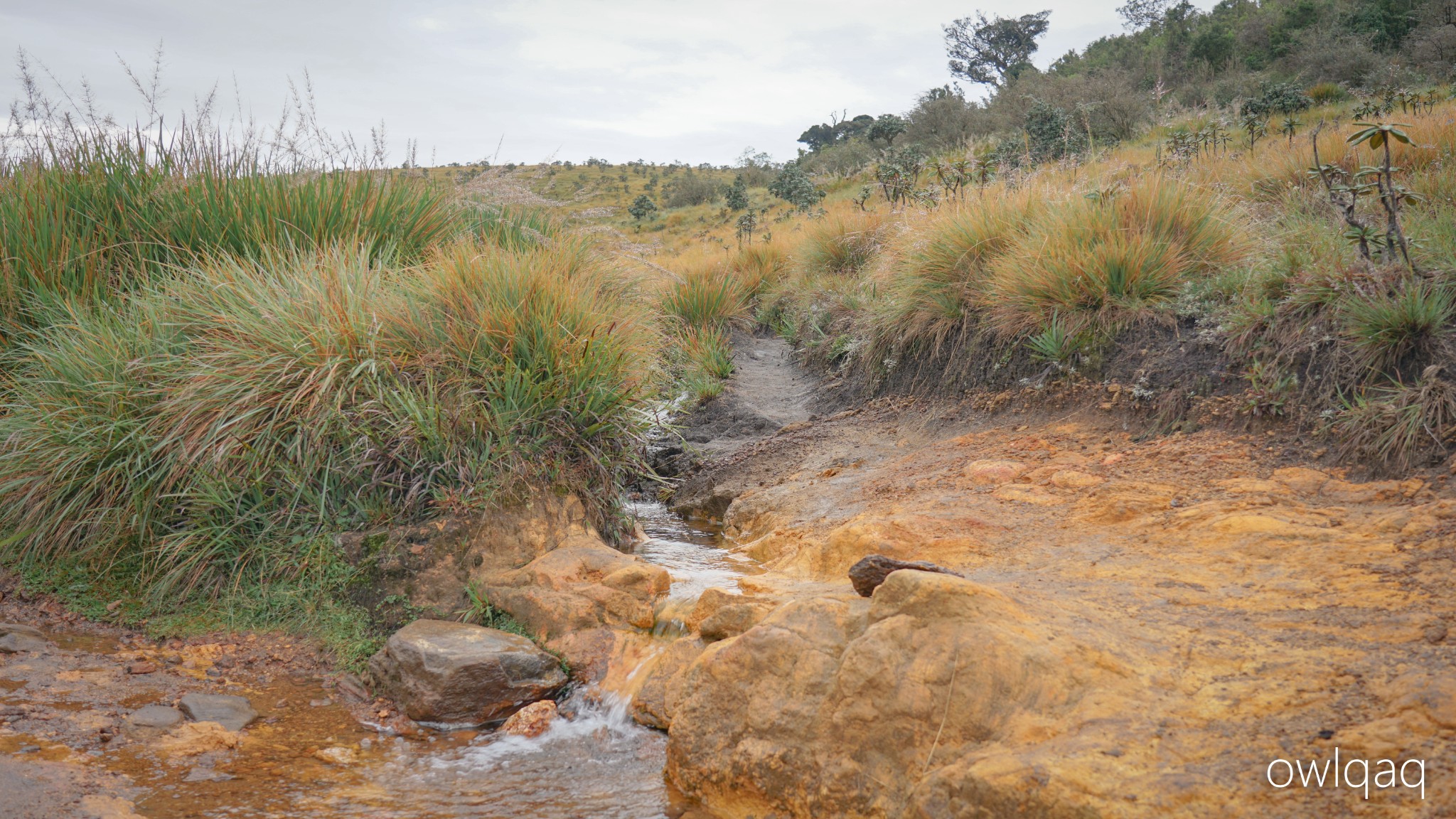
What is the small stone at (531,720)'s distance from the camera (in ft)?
10.6

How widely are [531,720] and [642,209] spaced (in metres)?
26.0

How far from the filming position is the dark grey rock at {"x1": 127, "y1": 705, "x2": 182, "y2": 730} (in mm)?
3031

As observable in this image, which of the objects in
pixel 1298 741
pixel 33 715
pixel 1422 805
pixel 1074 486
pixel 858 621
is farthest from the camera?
pixel 1074 486

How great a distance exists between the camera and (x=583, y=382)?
450cm

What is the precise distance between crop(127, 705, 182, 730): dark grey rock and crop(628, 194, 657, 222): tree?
2550 centimetres

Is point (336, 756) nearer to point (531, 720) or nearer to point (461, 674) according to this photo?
point (461, 674)

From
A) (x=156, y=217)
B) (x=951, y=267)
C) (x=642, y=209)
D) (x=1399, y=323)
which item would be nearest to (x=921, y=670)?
(x=1399, y=323)

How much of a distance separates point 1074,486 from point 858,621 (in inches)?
75.2

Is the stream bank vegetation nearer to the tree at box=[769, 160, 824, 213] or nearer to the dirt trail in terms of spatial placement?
the dirt trail

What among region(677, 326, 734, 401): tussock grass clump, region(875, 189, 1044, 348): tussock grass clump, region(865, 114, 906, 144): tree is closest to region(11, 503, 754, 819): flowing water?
region(875, 189, 1044, 348): tussock grass clump

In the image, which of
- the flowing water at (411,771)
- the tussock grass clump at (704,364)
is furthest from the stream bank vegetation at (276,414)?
the tussock grass clump at (704,364)

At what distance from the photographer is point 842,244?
1060 cm

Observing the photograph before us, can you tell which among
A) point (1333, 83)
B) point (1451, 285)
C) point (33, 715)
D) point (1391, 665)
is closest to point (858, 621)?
point (1391, 665)

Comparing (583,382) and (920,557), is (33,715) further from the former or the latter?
(920,557)
